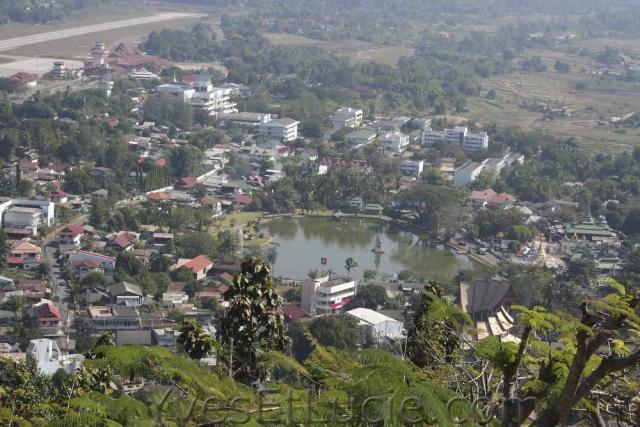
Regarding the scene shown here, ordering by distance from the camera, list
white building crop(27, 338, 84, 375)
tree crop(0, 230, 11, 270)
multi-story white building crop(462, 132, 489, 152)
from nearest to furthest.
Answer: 1. white building crop(27, 338, 84, 375)
2. tree crop(0, 230, 11, 270)
3. multi-story white building crop(462, 132, 489, 152)

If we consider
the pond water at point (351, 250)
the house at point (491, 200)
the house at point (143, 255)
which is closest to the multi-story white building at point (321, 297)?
the pond water at point (351, 250)

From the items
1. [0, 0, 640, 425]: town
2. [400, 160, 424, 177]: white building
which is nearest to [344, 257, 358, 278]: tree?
[0, 0, 640, 425]: town

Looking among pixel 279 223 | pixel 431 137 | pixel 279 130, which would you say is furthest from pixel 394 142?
pixel 279 223

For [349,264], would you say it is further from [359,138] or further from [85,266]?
[359,138]

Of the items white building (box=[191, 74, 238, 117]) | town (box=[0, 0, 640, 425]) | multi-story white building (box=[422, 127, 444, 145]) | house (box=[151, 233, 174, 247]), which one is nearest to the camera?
town (box=[0, 0, 640, 425])

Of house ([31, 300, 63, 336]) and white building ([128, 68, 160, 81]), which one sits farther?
white building ([128, 68, 160, 81])

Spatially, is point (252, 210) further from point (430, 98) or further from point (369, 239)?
point (430, 98)

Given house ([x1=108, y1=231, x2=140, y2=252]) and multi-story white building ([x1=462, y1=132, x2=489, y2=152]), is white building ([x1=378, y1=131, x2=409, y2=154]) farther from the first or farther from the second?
house ([x1=108, y1=231, x2=140, y2=252])
